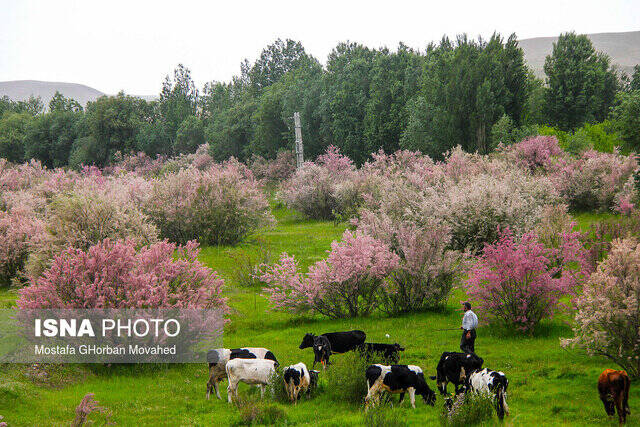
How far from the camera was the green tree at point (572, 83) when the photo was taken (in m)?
56.3

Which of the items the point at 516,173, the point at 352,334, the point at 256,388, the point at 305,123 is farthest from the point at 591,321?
the point at 305,123

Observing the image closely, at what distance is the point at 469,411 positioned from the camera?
28.7ft

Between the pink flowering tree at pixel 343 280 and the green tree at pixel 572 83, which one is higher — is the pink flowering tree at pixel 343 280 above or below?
below

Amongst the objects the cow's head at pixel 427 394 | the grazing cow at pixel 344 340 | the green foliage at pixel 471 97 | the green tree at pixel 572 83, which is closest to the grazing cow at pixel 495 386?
the cow's head at pixel 427 394

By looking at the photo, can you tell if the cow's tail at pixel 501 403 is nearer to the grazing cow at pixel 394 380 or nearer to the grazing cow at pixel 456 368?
the grazing cow at pixel 456 368

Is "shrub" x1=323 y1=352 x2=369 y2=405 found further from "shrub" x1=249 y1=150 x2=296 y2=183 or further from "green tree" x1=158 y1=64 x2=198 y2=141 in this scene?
"green tree" x1=158 y1=64 x2=198 y2=141

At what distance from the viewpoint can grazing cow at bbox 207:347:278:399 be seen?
36.1 feet

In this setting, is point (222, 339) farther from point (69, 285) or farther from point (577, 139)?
point (577, 139)

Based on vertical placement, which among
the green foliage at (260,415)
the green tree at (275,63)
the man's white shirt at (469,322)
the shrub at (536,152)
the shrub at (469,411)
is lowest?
the green foliage at (260,415)

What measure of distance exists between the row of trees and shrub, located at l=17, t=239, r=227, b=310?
26457 mm

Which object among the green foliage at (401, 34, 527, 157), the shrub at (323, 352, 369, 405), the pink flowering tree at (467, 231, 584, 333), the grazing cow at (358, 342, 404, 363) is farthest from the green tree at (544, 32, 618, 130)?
the shrub at (323, 352, 369, 405)

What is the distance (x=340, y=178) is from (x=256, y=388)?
111 ft

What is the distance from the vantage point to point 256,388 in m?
11.5

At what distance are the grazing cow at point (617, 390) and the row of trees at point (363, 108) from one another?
25348 mm
